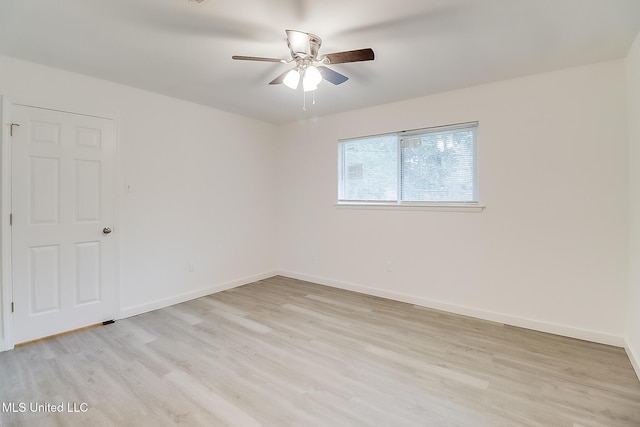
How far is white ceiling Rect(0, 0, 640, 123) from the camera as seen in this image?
1.85 metres

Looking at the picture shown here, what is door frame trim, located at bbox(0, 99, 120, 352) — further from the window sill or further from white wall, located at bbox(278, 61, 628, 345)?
white wall, located at bbox(278, 61, 628, 345)

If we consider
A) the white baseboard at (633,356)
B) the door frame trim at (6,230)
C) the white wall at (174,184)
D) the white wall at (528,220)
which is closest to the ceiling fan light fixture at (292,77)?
the white wall at (528,220)

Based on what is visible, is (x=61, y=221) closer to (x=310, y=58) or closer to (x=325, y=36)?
(x=310, y=58)

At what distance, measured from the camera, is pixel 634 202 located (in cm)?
232

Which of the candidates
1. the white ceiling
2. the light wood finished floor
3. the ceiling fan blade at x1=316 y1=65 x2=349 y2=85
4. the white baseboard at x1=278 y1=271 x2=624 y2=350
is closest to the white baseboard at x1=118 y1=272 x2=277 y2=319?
the light wood finished floor

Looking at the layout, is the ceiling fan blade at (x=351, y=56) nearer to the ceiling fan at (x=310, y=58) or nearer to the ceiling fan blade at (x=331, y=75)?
the ceiling fan at (x=310, y=58)

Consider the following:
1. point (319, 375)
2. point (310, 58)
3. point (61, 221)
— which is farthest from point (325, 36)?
point (61, 221)

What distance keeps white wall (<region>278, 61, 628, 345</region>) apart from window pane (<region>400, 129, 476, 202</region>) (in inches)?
6.7

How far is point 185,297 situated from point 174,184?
143cm

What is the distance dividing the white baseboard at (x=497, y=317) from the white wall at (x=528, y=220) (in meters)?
0.01

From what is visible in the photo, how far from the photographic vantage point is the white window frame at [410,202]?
3203mm

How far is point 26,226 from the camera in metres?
2.59

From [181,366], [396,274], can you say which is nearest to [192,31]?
[181,366]

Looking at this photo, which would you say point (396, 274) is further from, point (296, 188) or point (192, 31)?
point (192, 31)
